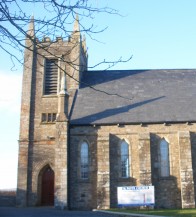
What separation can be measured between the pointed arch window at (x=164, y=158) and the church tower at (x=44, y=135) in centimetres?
685

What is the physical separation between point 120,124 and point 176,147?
4357mm

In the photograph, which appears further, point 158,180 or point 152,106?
point 152,106

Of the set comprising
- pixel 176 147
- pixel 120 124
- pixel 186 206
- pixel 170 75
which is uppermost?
pixel 170 75

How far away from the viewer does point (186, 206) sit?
2439 centimetres

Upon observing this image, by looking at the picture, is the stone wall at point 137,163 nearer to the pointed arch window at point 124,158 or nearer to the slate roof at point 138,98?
the pointed arch window at point 124,158

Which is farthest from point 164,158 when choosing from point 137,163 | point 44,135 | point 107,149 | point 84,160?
point 44,135

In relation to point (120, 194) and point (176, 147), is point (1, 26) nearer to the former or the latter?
point (120, 194)

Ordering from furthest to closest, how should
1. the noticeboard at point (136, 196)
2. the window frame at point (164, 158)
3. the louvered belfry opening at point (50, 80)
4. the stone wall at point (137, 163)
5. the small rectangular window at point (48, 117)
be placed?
1. the louvered belfry opening at point (50, 80)
2. the small rectangular window at point (48, 117)
3. the window frame at point (164, 158)
4. the stone wall at point (137, 163)
5. the noticeboard at point (136, 196)

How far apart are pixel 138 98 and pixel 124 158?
5467mm

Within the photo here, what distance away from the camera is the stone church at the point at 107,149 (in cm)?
2527

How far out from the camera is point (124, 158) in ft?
86.9

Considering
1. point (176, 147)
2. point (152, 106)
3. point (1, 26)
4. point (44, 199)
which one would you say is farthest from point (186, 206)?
point (1, 26)

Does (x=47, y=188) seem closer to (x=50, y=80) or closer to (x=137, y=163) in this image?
(x=137, y=163)

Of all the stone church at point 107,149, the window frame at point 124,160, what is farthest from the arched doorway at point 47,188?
the window frame at point 124,160
